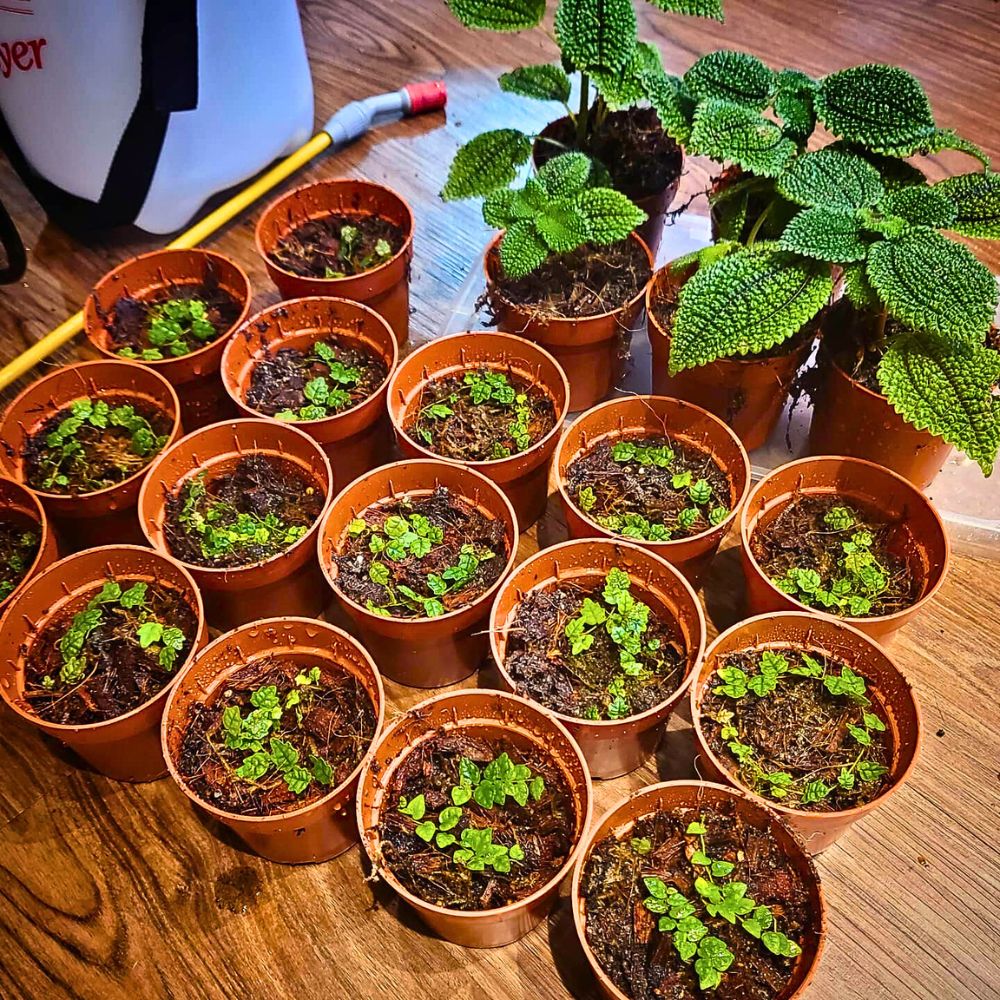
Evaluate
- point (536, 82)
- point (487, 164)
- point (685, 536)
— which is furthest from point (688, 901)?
point (536, 82)

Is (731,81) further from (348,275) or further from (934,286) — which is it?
(348,275)

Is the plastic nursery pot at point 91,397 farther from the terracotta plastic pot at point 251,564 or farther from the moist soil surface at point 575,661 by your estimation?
the moist soil surface at point 575,661

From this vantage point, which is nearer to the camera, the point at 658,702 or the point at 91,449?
the point at 658,702

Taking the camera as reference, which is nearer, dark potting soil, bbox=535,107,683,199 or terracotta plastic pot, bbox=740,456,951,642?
terracotta plastic pot, bbox=740,456,951,642

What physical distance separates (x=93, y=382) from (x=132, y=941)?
926 millimetres

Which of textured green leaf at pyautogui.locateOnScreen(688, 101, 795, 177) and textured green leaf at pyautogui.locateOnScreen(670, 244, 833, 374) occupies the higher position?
textured green leaf at pyautogui.locateOnScreen(688, 101, 795, 177)

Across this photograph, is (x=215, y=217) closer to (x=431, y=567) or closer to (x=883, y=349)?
(x=431, y=567)

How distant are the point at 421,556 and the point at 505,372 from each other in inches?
16.4

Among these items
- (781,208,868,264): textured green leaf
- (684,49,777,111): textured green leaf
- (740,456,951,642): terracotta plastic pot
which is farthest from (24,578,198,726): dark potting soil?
(684,49,777,111): textured green leaf

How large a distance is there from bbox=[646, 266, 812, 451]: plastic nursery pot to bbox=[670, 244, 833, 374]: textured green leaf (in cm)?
12

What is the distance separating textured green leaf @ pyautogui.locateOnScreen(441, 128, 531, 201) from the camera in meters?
1.66

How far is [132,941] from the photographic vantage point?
1229 millimetres

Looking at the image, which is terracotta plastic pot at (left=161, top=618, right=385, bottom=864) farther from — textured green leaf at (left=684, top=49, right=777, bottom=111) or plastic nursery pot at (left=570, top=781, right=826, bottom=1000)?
textured green leaf at (left=684, top=49, right=777, bottom=111)

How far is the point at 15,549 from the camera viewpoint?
4.70 feet
